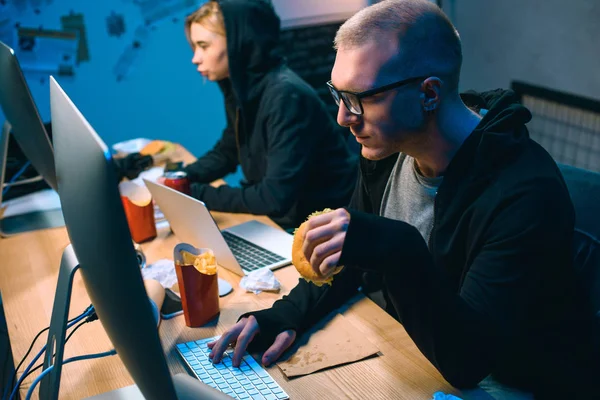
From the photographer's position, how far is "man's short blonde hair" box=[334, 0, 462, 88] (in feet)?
4.01

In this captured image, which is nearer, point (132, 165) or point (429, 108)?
point (429, 108)

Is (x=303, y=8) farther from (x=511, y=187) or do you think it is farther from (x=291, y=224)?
(x=511, y=187)

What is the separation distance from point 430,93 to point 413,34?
0.12m

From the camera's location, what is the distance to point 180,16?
332 centimetres

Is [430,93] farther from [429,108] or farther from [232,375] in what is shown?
[232,375]

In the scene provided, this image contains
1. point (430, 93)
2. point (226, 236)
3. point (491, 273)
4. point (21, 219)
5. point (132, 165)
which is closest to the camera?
point (491, 273)

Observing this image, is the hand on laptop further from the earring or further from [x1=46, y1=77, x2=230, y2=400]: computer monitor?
the earring

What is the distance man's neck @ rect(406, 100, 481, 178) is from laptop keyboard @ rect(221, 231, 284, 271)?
0.50 metres

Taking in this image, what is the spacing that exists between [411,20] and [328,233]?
488 mm

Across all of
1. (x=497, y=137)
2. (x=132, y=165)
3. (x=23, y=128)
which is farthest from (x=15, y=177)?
(x=497, y=137)

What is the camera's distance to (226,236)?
1797 mm

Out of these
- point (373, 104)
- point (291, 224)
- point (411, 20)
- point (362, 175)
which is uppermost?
point (411, 20)

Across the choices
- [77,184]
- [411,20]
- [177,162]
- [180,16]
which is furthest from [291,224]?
[180,16]

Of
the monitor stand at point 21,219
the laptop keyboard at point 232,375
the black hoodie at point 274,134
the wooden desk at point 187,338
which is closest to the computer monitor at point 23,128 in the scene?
the monitor stand at point 21,219
